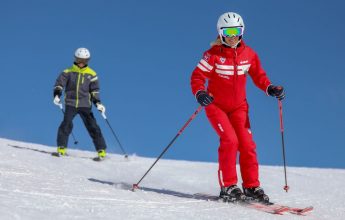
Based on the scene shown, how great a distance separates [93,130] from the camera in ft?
37.7

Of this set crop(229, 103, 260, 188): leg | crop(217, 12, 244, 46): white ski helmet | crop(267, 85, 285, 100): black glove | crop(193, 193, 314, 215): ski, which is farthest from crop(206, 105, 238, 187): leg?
crop(217, 12, 244, 46): white ski helmet

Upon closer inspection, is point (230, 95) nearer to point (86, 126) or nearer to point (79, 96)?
point (79, 96)

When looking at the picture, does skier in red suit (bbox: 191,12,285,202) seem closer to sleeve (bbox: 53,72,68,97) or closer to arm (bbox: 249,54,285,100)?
arm (bbox: 249,54,285,100)

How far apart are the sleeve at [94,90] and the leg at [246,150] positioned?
5.74 metres

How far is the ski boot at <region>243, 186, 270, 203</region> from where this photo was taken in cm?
587

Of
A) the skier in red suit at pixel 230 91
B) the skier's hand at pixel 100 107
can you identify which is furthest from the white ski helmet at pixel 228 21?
the skier's hand at pixel 100 107

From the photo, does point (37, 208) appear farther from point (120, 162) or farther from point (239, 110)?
point (120, 162)

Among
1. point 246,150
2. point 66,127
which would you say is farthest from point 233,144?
point 66,127

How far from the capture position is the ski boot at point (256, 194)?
5.87m

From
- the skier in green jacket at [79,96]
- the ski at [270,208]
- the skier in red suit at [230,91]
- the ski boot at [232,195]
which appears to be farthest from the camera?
the skier in green jacket at [79,96]

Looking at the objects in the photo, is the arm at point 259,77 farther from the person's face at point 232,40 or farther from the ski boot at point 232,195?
the ski boot at point 232,195

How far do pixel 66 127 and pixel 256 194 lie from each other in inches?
235

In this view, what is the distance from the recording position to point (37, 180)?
577 centimetres

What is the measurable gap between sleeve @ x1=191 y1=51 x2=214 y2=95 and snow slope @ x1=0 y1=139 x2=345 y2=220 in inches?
51.7
